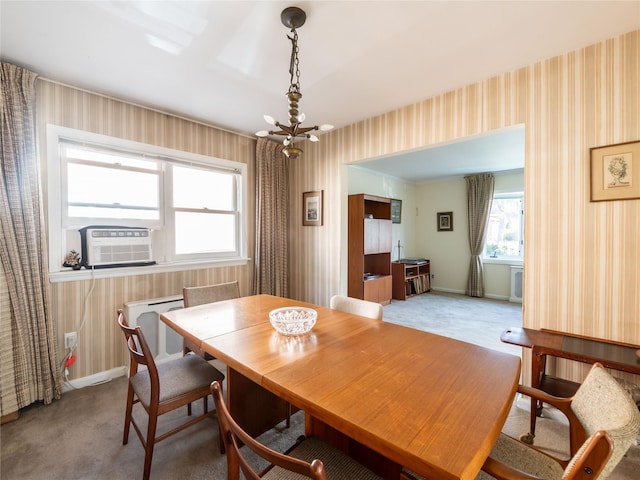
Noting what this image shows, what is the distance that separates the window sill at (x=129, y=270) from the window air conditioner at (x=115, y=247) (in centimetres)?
5

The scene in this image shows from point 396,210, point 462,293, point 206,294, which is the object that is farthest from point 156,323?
point 462,293

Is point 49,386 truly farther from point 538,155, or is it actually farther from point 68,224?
point 538,155

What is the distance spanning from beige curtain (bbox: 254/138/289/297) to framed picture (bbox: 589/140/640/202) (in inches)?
121

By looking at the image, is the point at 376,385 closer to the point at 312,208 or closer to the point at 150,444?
the point at 150,444

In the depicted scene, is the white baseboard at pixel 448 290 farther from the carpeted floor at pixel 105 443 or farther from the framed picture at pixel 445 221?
the carpeted floor at pixel 105 443

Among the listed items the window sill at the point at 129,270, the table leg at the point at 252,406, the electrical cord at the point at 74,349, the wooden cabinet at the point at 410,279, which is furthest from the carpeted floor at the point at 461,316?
the electrical cord at the point at 74,349

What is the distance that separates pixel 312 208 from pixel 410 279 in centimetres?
320

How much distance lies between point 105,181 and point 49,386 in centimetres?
175

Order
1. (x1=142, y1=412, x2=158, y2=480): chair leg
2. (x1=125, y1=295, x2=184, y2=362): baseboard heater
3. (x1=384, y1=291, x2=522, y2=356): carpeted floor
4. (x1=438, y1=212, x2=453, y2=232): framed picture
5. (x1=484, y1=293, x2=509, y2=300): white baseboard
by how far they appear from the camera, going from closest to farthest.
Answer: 1. (x1=142, y1=412, x2=158, y2=480): chair leg
2. (x1=125, y1=295, x2=184, y2=362): baseboard heater
3. (x1=384, y1=291, x2=522, y2=356): carpeted floor
4. (x1=484, y1=293, x2=509, y2=300): white baseboard
5. (x1=438, y1=212, x2=453, y2=232): framed picture

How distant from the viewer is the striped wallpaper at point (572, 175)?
1791mm

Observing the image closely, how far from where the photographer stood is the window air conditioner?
241 cm

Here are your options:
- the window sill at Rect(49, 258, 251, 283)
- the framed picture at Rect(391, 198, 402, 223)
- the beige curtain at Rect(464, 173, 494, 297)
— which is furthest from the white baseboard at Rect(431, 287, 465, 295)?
the window sill at Rect(49, 258, 251, 283)

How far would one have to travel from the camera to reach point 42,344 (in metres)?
2.12

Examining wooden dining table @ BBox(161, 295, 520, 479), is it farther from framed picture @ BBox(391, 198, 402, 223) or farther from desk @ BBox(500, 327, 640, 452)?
framed picture @ BBox(391, 198, 402, 223)
